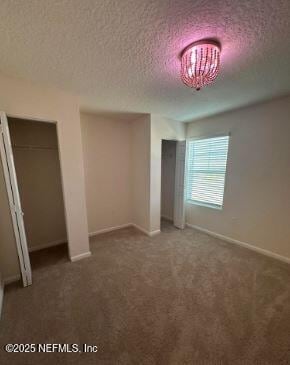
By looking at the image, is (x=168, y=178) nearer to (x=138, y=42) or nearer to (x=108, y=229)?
(x=108, y=229)

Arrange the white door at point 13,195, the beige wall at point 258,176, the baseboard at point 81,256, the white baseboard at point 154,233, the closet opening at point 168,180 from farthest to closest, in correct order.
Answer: the closet opening at point 168,180 < the white baseboard at point 154,233 < the baseboard at point 81,256 < the beige wall at point 258,176 < the white door at point 13,195

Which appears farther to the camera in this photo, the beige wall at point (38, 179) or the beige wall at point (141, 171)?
the beige wall at point (141, 171)

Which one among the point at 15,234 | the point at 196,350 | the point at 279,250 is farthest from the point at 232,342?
the point at 15,234

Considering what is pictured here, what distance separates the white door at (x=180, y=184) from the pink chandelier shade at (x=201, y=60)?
2.04m

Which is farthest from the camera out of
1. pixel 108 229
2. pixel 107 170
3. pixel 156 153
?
pixel 108 229

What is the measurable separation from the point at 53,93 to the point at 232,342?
3247 millimetres

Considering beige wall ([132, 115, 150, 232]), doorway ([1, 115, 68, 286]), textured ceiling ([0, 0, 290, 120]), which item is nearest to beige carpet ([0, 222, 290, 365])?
doorway ([1, 115, 68, 286])

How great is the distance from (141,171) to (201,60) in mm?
2279

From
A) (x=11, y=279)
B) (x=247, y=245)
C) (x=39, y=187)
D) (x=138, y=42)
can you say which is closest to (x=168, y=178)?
(x=247, y=245)

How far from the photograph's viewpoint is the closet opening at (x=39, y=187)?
8.32 feet

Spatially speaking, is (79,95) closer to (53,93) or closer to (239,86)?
(53,93)

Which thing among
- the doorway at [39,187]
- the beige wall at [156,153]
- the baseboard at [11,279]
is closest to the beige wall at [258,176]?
the beige wall at [156,153]

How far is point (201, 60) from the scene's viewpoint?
4.16 feet

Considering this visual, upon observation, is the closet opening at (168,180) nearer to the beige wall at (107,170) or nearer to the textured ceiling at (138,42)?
the beige wall at (107,170)
